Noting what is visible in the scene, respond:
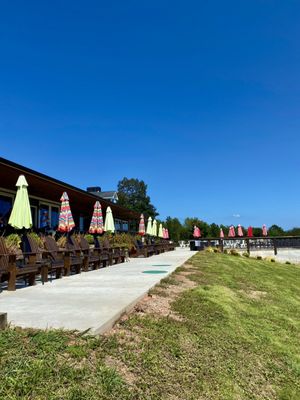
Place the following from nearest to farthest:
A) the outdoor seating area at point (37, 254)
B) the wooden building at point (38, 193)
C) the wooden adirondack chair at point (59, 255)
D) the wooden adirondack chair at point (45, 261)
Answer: the outdoor seating area at point (37, 254) → the wooden adirondack chair at point (45, 261) → the wooden adirondack chair at point (59, 255) → the wooden building at point (38, 193)

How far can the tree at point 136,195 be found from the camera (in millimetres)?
60375

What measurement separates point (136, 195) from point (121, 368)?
2342 inches

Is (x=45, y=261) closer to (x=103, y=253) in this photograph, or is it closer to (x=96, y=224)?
(x=103, y=253)

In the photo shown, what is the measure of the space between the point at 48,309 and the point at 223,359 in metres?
2.27

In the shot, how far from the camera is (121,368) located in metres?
2.91

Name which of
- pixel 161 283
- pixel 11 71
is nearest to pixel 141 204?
pixel 11 71

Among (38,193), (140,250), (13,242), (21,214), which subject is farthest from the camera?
(38,193)

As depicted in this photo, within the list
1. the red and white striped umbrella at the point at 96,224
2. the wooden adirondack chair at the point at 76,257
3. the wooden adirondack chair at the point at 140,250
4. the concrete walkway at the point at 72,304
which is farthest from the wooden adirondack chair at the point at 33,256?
the wooden adirondack chair at the point at 140,250

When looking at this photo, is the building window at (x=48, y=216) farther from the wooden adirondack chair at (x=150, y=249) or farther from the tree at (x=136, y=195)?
the tree at (x=136, y=195)

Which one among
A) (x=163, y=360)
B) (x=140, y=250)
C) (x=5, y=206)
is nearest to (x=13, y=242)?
(x=163, y=360)

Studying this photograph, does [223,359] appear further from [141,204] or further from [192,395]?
[141,204]

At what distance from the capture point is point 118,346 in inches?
131

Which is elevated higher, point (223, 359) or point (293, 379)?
point (223, 359)

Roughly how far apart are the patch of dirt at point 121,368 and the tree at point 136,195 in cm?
5670
